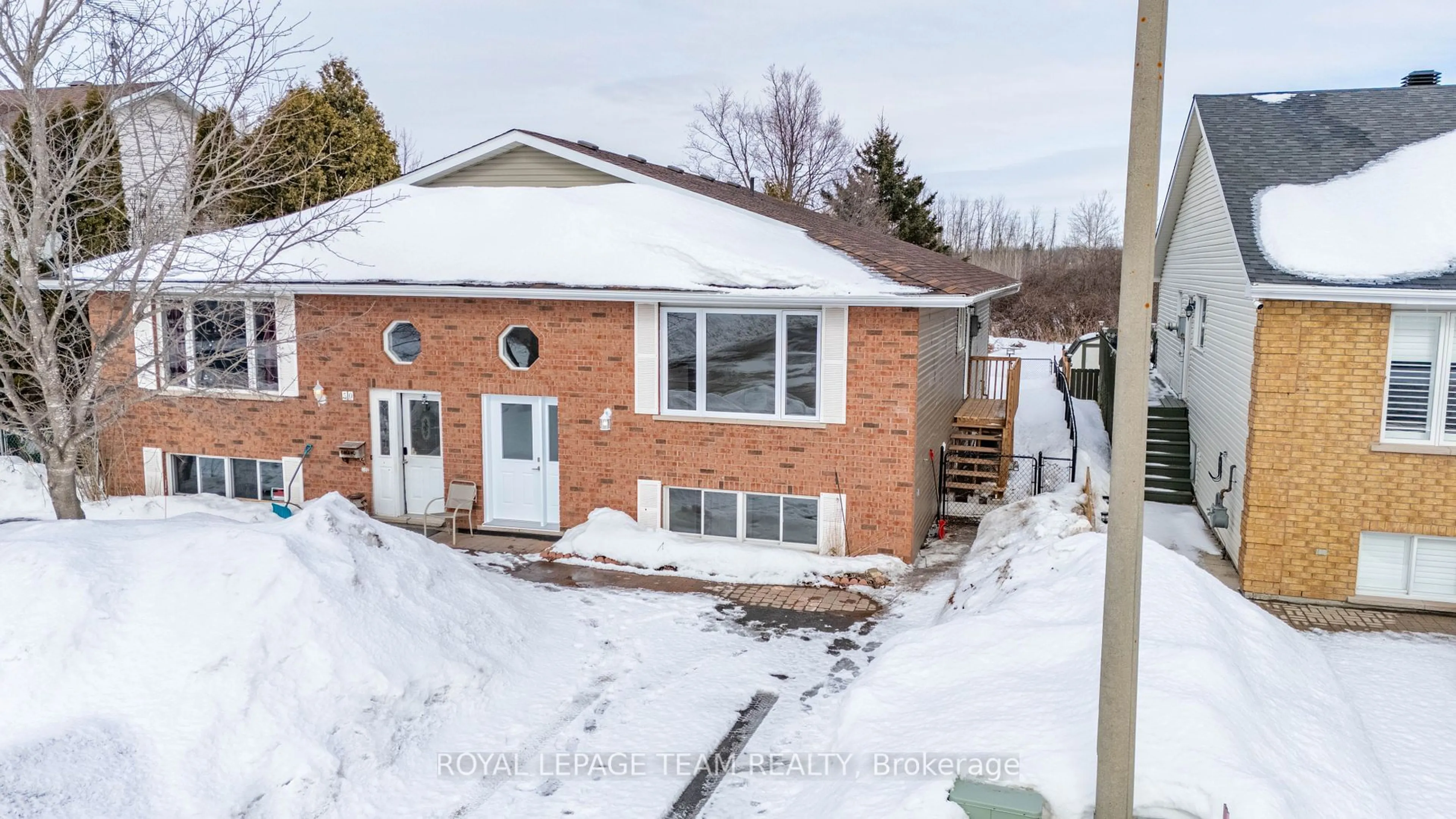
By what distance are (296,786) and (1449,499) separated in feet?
38.5

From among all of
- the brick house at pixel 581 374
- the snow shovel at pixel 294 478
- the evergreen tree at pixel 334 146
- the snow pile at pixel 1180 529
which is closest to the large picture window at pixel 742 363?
the brick house at pixel 581 374

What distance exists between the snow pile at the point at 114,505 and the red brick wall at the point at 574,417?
780 millimetres

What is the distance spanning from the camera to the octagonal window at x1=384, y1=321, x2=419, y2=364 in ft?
46.9

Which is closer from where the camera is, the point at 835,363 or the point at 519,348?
the point at 835,363

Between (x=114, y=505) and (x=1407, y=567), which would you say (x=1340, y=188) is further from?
(x=114, y=505)

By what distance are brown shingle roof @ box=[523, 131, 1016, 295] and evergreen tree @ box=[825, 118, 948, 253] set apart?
20.9 meters

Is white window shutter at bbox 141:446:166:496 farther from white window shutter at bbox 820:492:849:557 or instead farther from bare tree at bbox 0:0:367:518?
white window shutter at bbox 820:492:849:557

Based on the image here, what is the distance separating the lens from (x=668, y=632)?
33.7 feet

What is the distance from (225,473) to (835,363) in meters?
9.95

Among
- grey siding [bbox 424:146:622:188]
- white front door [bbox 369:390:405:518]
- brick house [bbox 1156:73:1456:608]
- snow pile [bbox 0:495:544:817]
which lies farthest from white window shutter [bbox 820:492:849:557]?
grey siding [bbox 424:146:622:188]

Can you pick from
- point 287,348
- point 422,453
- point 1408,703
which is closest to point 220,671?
point 422,453

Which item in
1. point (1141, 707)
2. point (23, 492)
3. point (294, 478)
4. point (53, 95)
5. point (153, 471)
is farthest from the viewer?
point (153, 471)

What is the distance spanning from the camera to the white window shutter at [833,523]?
12.8 m

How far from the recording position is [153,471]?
15648 millimetres
